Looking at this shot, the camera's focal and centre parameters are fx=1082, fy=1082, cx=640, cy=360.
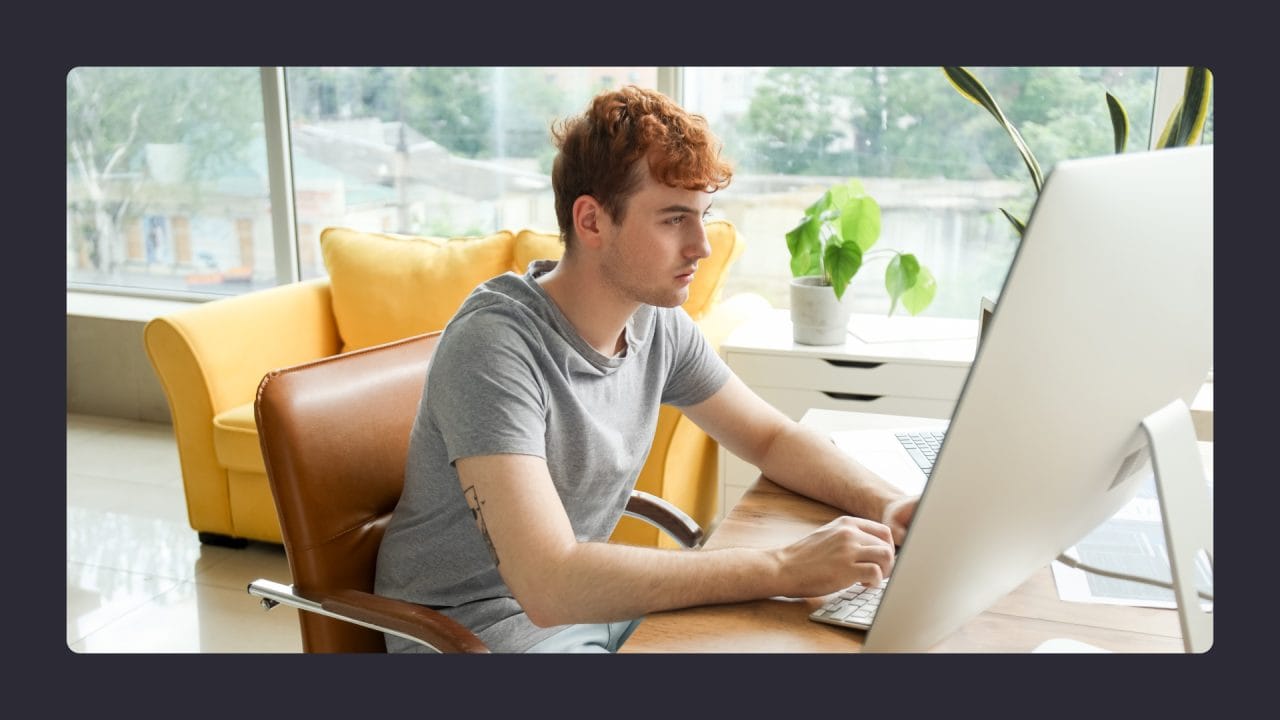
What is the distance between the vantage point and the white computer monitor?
760 millimetres

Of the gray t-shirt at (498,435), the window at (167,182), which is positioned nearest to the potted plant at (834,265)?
the gray t-shirt at (498,435)

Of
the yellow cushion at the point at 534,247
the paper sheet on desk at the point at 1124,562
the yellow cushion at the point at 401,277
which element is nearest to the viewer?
the paper sheet on desk at the point at 1124,562

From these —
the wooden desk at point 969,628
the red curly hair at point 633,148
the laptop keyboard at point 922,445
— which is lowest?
the wooden desk at point 969,628

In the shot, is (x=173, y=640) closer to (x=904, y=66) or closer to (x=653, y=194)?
(x=653, y=194)

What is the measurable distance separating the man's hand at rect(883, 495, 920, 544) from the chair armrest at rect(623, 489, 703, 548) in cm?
33

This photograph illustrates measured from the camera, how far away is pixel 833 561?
45.2 inches

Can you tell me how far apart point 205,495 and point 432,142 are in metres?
1.66

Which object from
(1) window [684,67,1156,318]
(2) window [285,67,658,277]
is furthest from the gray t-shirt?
(2) window [285,67,658,277]

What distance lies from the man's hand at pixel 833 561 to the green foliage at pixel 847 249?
1692 mm

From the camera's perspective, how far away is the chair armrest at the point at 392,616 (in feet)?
4.14

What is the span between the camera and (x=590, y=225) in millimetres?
1499

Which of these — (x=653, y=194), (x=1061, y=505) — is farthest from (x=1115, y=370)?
(x=653, y=194)

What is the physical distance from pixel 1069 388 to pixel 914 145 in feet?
9.19

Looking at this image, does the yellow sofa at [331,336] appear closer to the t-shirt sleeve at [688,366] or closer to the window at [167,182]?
the t-shirt sleeve at [688,366]
